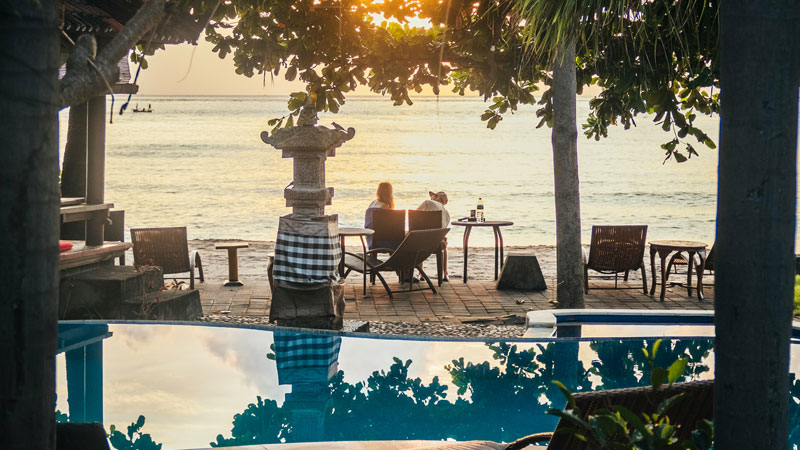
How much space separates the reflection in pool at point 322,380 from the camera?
6.34 metres

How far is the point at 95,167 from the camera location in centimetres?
1043

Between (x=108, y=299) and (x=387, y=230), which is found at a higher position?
(x=387, y=230)

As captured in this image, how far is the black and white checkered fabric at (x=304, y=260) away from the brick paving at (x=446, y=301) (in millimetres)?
1088

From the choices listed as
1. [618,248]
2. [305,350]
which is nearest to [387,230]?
[618,248]

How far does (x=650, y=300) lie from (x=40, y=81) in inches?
400

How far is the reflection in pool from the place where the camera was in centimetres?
634

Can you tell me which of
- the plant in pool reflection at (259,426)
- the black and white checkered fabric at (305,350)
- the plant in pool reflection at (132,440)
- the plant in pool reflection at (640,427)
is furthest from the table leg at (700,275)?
the plant in pool reflection at (640,427)

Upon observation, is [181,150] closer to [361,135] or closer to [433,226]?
[361,135]

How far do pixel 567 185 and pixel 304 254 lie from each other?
3315mm

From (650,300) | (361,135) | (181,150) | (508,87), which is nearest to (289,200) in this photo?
(508,87)

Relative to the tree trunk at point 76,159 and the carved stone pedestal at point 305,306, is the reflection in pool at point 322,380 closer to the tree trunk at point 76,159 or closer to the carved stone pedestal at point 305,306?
the carved stone pedestal at point 305,306

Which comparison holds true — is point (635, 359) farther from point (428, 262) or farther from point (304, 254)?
point (428, 262)

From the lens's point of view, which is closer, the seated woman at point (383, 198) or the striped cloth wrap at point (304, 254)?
the striped cloth wrap at point (304, 254)

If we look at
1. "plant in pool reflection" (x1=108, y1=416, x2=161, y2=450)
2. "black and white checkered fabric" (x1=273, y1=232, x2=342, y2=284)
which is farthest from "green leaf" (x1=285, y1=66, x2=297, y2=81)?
"plant in pool reflection" (x1=108, y1=416, x2=161, y2=450)
